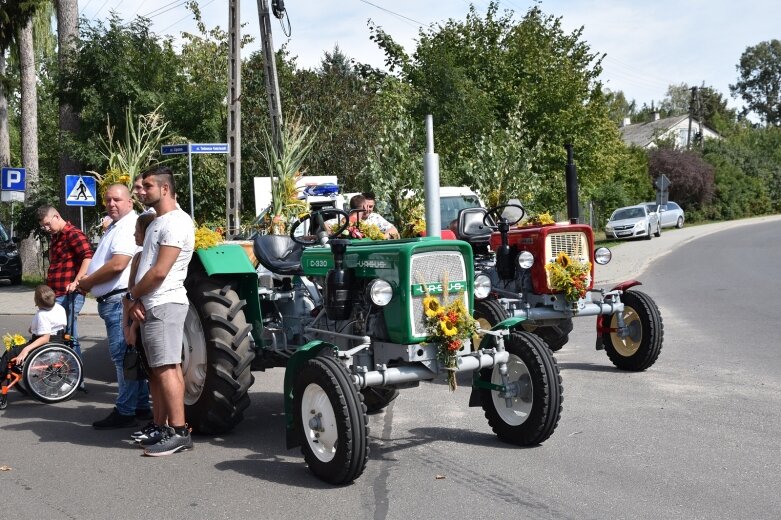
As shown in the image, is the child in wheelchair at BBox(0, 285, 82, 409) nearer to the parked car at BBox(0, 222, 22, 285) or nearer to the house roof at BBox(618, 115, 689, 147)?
Result: the parked car at BBox(0, 222, 22, 285)

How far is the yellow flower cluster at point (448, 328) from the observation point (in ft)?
19.1

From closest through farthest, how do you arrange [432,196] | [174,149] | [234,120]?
[432,196], [174,149], [234,120]

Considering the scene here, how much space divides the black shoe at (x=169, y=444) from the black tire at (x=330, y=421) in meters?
1.04

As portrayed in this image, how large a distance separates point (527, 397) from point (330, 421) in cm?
151

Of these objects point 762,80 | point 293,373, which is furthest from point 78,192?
point 762,80

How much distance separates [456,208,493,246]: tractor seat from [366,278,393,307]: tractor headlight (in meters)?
4.47

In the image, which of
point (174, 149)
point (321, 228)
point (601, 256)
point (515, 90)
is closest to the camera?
point (321, 228)

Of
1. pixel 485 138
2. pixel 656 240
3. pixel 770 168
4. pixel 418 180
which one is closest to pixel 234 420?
pixel 418 180

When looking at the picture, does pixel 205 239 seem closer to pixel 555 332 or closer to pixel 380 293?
pixel 380 293

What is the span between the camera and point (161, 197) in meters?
6.32

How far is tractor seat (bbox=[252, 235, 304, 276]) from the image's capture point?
7352 millimetres

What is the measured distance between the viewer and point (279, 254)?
7527 millimetres

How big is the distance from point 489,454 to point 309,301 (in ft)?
6.41

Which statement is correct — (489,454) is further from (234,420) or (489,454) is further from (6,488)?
(6,488)
